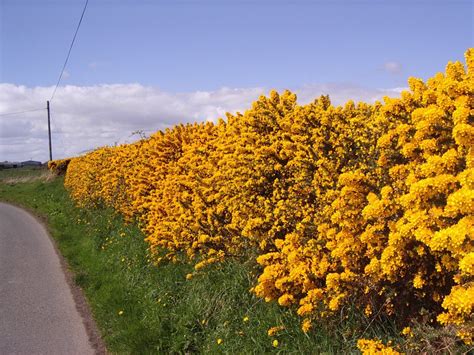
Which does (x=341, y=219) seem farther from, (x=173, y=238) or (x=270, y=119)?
(x=173, y=238)

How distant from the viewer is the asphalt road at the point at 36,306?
7.07 metres

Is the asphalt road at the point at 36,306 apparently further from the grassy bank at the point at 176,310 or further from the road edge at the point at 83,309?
the grassy bank at the point at 176,310

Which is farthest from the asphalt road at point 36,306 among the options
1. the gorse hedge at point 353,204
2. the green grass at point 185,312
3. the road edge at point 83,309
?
the gorse hedge at point 353,204

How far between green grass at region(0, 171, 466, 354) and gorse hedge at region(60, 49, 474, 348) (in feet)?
0.67

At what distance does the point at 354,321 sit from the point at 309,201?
1.70 m

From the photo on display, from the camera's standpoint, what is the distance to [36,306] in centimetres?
879

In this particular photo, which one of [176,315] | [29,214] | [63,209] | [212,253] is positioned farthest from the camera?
[29,214]

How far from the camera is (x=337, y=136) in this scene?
238 inches

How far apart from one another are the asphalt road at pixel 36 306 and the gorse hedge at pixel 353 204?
2022mm

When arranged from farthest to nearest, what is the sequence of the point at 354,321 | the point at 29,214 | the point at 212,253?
the point at 29,214 → the point at 212,253 → the point at 354,321

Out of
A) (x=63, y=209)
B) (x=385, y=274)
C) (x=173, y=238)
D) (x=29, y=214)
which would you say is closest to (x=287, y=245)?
(x=385, y=274)

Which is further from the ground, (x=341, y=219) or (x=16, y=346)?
(x=341, y=219)

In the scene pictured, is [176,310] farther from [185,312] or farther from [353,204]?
[353,204]

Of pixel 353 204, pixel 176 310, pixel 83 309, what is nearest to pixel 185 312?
pixel 176 310
